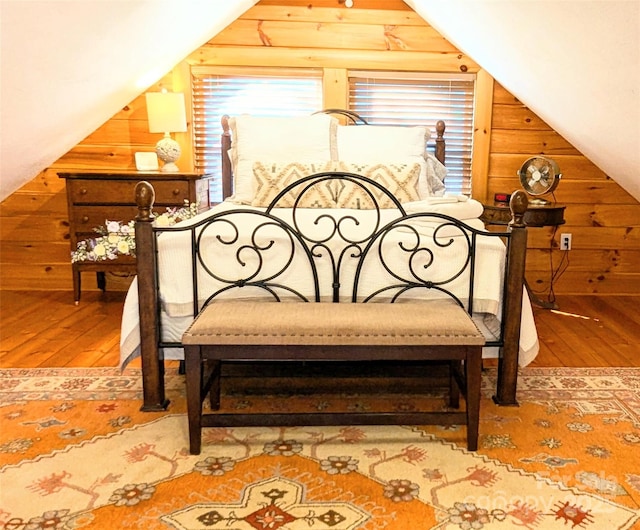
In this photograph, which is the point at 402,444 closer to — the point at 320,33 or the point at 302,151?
the point at 302,151

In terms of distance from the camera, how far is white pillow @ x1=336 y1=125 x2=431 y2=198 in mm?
3229

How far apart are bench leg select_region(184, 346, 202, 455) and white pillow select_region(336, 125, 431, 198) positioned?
1.84 m

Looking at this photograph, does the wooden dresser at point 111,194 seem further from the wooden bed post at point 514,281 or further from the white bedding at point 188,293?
the wooden bed post at point 514,281

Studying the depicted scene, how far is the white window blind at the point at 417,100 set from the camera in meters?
3.88

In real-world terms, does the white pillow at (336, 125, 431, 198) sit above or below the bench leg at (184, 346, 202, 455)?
above

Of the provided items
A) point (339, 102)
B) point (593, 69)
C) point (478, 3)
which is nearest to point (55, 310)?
point (339, 102)

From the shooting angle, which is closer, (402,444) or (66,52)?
(402,444)

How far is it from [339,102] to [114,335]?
2071mm

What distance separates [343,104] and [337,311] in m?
2.36

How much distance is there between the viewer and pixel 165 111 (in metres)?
3.56

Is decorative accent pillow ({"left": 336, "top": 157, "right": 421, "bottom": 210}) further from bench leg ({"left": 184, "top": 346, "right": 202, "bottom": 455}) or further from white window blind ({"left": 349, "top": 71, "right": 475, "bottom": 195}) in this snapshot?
bench leg ({"left": 184, "top": 346, "right": 202, "bottom": 455})

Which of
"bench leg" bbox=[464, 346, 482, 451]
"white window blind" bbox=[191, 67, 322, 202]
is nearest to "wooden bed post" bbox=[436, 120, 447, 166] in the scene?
"white window blind" bbox=[191, 67, 322, 202]

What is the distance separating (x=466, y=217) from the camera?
7.48 ft

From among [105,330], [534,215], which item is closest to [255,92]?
[105,330]
